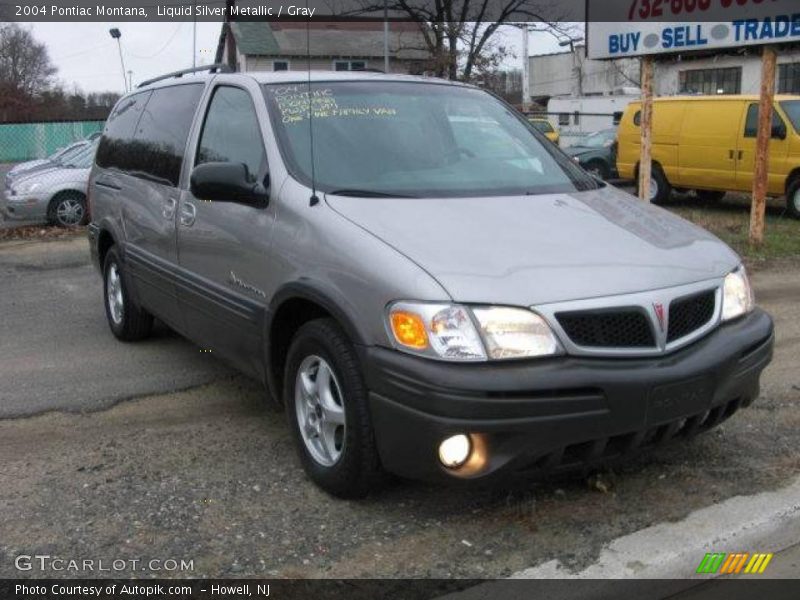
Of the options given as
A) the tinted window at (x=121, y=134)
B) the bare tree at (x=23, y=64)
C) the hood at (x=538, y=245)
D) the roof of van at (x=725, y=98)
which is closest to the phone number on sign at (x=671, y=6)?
the roof of van at (x=725, y=98)

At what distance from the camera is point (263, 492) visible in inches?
145

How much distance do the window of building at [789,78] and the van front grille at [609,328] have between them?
3313 centimetres

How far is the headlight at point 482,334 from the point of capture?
9.81ft

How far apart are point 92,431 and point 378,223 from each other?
2111 mm

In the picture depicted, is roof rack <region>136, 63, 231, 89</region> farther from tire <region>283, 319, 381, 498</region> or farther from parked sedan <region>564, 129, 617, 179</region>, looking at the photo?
parked sedan <region>564, 129, 617, 179</region>

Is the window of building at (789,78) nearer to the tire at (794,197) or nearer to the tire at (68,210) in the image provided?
the tire at (794,197)

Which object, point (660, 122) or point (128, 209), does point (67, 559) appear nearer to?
point (128, 209)

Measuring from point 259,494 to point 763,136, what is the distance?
26.7 ft

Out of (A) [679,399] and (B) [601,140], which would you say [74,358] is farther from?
(B) [601,140]

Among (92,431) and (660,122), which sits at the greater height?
(660,122)

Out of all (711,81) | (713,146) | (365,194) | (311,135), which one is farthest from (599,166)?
(711,81)

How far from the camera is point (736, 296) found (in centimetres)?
360

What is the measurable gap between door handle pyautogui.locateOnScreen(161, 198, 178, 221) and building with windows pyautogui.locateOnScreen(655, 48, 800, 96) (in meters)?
31.0

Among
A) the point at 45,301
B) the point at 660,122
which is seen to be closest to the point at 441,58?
the point at 660,122
